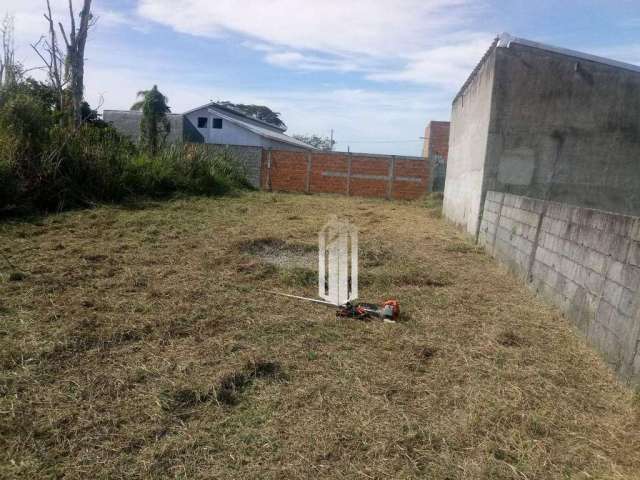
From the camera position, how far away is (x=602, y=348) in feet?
9.90

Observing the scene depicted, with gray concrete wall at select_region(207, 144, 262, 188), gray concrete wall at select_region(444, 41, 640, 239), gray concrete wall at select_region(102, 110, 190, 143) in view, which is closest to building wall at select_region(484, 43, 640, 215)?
gray concrete wall at select_region(444, 41, 640, 239)

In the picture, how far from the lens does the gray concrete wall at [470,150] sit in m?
7.27

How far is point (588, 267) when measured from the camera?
3.44 m

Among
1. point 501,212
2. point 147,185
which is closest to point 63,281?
point 501,212

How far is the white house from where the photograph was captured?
92.9ft

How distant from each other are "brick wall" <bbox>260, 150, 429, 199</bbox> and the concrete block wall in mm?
11278

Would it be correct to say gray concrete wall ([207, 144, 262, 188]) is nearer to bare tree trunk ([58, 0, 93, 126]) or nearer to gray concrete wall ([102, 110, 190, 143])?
bare tree trunk ([58, 0, 93, 126])

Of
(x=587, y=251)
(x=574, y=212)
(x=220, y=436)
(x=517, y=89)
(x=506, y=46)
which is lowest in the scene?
(x=220, y=436)

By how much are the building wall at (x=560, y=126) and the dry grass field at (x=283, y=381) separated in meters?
2.83

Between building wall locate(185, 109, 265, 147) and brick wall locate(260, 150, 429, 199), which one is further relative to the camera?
building wall locate(185, 109, 265, 147)

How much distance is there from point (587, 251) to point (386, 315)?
159cm

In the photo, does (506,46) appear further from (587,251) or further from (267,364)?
(267,364)

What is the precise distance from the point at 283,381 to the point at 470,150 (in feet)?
23.2

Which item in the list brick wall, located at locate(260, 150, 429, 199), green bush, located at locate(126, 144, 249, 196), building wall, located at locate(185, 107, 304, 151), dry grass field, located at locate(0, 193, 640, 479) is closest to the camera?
dry grass field, located at locate(0, 193, 640, 479)
